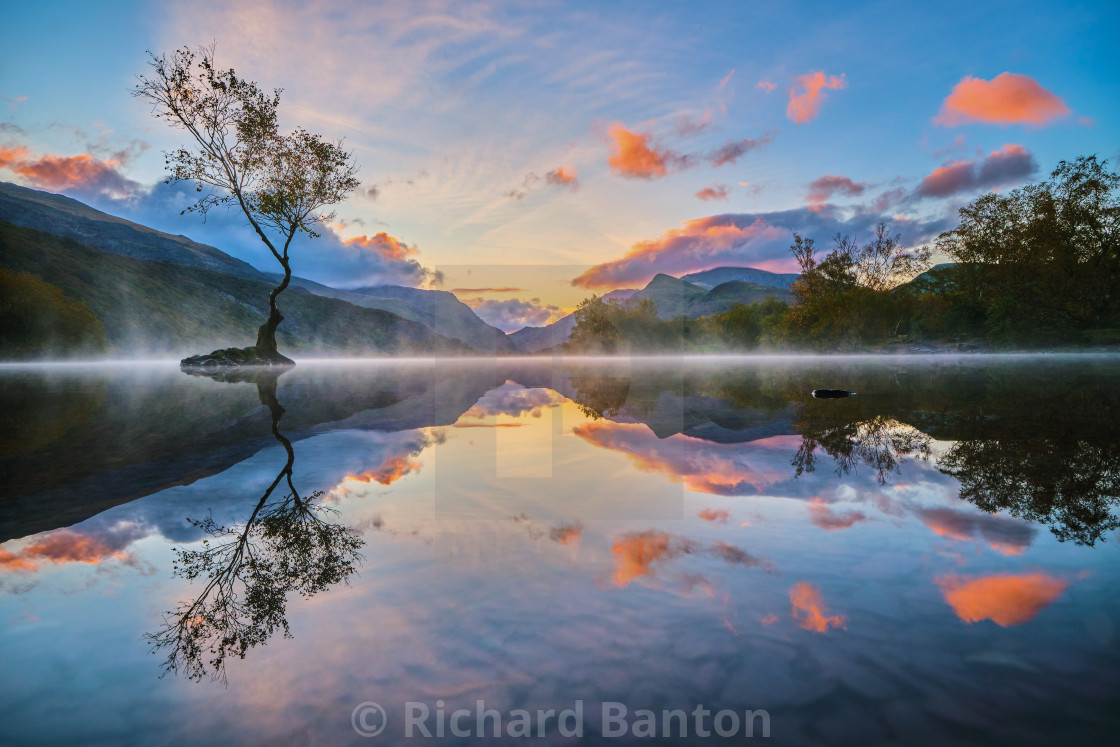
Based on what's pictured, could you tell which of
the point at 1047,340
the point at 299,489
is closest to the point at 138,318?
the point at 299,489

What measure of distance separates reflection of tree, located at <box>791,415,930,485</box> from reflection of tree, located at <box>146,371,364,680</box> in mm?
6566

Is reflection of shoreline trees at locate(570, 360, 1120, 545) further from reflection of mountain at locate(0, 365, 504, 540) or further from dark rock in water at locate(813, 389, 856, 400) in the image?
reflection of mountain at locate(0, 365, 504, 540)

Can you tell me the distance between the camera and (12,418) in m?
13.4

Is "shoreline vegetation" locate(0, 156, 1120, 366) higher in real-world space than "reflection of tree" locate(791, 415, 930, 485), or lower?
higher

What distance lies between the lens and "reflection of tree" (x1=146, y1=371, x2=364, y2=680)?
338 cm

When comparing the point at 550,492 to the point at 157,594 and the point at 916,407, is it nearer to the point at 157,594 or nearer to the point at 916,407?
the point at 157,594

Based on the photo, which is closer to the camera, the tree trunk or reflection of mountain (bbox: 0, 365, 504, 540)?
reflection of mountain (bbox: 0, 365, 504, 540)

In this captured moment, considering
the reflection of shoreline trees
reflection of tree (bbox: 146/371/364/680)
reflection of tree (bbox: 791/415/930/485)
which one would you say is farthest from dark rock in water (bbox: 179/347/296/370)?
reflection of tree (bbox: 791/415/930/485)

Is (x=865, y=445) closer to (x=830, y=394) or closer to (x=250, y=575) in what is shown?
(x=250, y=575)

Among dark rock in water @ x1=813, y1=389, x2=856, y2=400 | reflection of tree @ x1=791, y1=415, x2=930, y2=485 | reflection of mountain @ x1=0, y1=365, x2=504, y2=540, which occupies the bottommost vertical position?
reflection of mountain @ x1=0, y1=365, x2=504, y2=540

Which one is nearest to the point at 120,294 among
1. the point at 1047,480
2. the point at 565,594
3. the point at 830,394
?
the point at 830,394

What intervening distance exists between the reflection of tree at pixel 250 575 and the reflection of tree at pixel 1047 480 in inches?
272

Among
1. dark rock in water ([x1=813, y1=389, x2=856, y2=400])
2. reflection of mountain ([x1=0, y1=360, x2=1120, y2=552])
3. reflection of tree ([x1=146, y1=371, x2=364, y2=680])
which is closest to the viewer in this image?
reflection of tree ([x1=146, y1=371, x2=364, y2=680])

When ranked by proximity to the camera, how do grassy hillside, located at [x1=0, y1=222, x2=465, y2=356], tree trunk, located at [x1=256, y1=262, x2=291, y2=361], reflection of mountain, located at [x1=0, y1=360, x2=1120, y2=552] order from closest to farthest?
reflection of mountain, located at [x1=0, y1=360, x2=1120, y2=552]
tree trunk, located at [x1=256, y1=262, x2=291, y2=361]
grassy hillside, located at [x1=0, y1=222, x2=465, y2=356]
